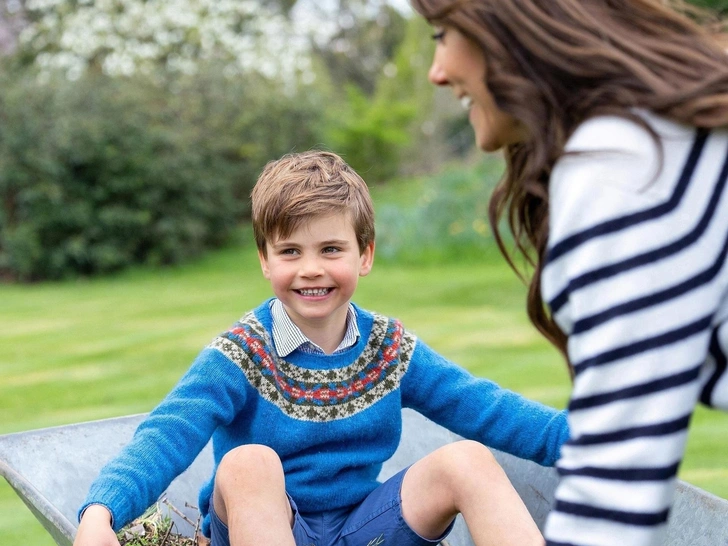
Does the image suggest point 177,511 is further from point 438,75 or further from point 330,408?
point 438,75

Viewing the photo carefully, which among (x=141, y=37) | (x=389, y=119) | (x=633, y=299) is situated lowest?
(x=389, y=119)

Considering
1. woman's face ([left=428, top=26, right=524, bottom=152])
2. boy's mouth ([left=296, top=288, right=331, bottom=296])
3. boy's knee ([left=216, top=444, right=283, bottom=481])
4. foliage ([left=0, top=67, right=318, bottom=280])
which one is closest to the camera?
woman's face ([left=428, top=26, right=524, bottom=152])

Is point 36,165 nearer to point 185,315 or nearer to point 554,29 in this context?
point 185,315

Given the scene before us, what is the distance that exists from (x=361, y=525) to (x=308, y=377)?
0.32 meters

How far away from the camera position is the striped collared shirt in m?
2.11

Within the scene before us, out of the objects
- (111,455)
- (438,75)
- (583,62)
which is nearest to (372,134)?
(111,455)

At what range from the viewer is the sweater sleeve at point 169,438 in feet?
5.84

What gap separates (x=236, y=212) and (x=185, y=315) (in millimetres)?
4308

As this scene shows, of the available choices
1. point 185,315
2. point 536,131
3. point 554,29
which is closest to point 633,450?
point 536,131

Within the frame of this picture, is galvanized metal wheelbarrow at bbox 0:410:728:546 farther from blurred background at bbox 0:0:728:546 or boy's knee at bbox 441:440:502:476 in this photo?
blurred background at bbox 0:0:728:546

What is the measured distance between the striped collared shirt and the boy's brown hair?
15 cm

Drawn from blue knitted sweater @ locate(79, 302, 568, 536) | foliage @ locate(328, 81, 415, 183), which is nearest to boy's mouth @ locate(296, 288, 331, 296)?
blue knitted sweater @ locate(79, 302, 568, 536)

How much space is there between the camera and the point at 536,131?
1260 mm

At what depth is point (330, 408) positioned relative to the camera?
2088 mm
